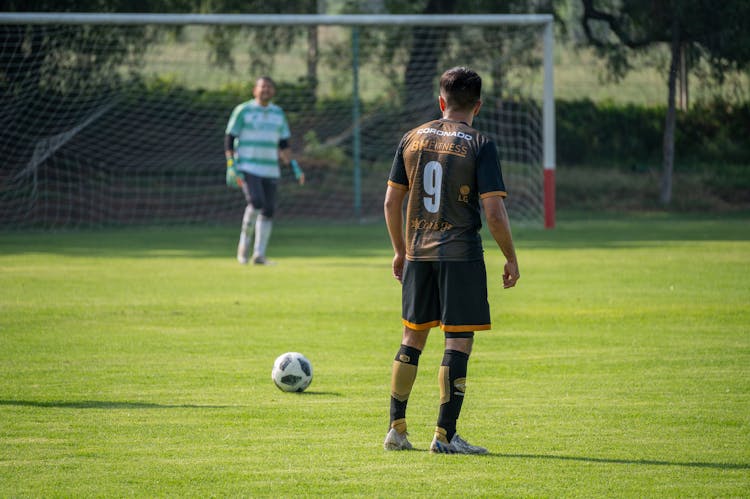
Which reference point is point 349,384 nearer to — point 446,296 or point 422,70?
point 446,296

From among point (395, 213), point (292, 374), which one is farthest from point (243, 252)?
point (395, 213)

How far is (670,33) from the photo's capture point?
2745 centimetres

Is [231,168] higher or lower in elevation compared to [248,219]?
higher

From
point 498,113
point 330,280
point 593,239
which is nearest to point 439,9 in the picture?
point 498,113

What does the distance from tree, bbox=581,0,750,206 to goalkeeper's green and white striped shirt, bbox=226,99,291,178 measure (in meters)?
13.4

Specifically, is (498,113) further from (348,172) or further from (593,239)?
(593,239)

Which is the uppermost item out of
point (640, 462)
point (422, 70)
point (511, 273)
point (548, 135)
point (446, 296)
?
point (422, 70)

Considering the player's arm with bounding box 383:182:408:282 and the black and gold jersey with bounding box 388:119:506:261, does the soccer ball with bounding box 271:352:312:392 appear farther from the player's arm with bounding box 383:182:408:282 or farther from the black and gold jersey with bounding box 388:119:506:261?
the black and gold jersey with bounding box 388:119:506:261

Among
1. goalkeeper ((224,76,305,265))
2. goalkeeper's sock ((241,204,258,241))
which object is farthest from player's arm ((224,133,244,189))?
goalkeeper's sock ((241,204,258,241))

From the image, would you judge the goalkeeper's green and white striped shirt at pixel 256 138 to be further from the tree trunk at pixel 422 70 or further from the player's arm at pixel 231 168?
the tree trunk at pixel 422 70

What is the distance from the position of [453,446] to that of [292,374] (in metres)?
1.95

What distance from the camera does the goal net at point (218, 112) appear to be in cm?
2334

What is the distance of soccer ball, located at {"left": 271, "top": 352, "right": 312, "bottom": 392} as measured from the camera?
7.48m

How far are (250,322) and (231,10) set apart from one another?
17372 millimetres
